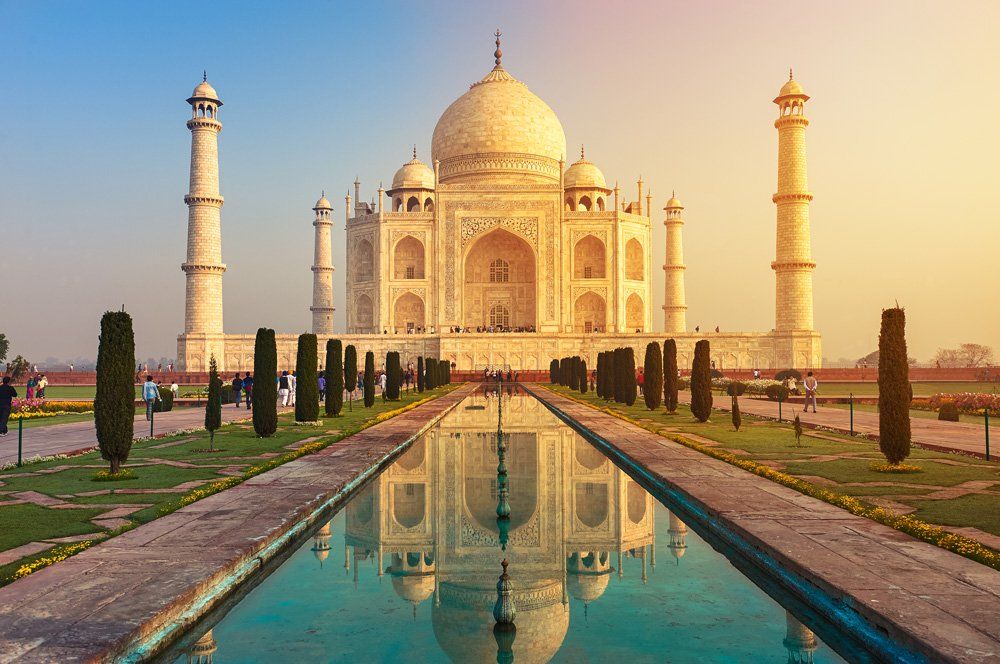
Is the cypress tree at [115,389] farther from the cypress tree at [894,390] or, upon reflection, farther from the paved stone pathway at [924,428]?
the paved stone pathway at [924,428]

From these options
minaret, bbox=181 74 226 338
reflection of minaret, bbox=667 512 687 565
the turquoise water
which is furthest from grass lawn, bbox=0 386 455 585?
minaret, bbox=181 74 226 338

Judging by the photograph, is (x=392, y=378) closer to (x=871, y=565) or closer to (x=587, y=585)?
(x=587, y=585)

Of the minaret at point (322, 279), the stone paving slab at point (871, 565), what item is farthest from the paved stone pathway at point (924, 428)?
the minaret at point (322, 279)

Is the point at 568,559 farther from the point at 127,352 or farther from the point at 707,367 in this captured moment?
the point at 707,367

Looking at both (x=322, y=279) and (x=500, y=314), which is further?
(x=322, y=279)

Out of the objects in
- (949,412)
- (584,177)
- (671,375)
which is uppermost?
(584,177)

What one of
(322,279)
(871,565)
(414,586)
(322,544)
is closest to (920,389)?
(871,565)

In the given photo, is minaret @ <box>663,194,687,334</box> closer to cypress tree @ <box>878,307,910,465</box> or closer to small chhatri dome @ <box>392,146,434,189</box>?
small chhatri dome @ <box>392,146,434,189</box>
